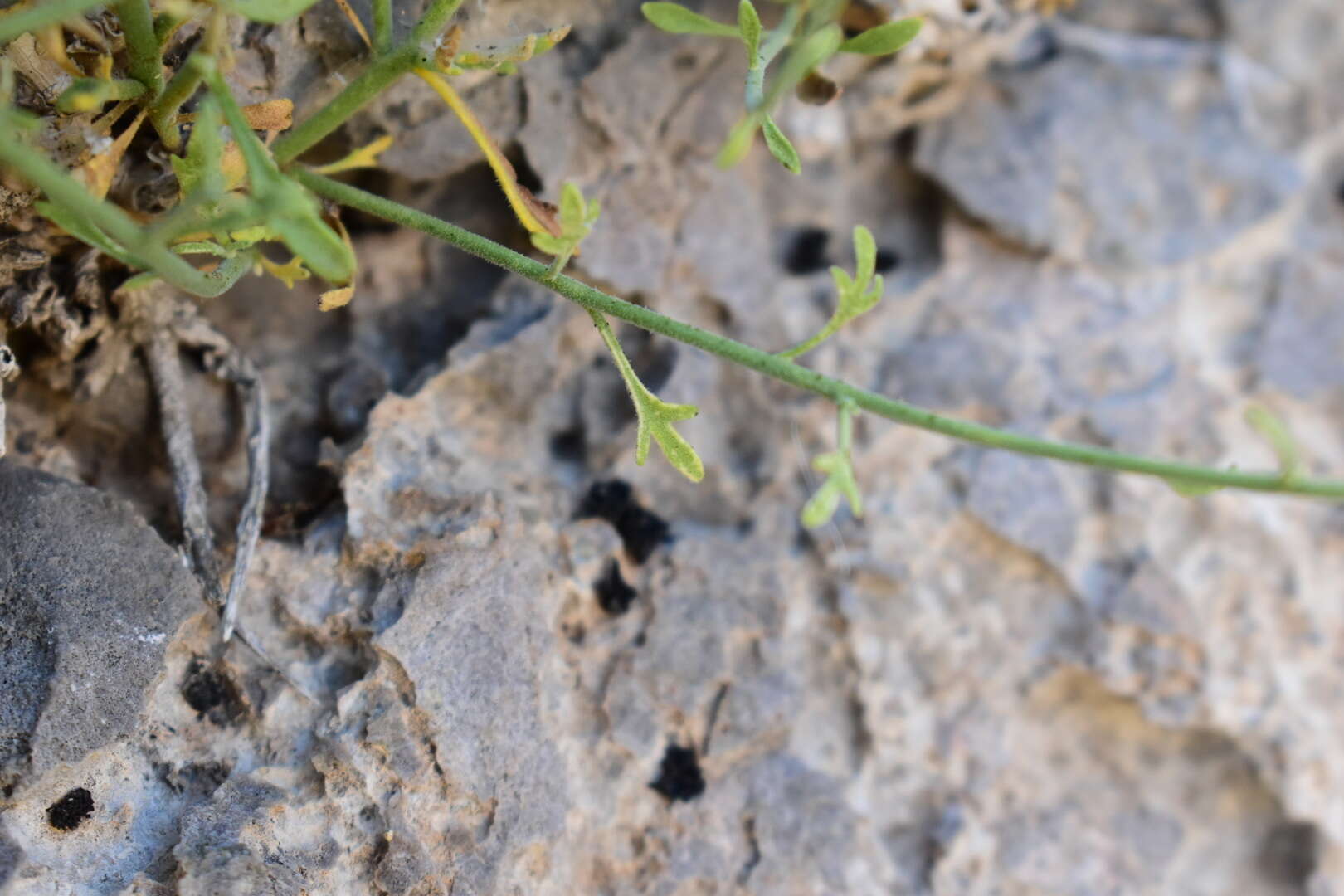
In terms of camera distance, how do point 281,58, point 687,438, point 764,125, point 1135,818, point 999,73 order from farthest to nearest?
point 999,73 < point 1135,818 < point 687,438 < point 281,58 < point 764,125

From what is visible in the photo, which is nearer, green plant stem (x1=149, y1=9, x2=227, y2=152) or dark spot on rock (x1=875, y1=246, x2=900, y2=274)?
green plant stem (x1=149, y1=9, x2=227, y2=152)

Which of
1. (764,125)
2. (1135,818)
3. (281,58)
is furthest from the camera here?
(1135,818)

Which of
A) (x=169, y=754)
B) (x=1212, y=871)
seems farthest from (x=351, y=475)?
(x=1212, y=871)

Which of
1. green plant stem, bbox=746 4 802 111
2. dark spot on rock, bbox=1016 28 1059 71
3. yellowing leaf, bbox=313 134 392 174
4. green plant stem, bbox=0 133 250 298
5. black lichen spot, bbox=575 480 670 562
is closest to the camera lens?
green plant stem, bbox=0 133 250 298

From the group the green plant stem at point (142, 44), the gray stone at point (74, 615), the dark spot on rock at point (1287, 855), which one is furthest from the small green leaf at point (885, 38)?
the dark spot on rock at point (1287, 855)

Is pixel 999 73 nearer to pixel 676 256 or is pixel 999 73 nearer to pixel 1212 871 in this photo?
pixel 676 256

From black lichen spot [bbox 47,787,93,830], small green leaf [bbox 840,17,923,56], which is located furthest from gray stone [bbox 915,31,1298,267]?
black lichen spot [bbox 47,787,93,830]

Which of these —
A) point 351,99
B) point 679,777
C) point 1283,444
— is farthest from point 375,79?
point 1283,444

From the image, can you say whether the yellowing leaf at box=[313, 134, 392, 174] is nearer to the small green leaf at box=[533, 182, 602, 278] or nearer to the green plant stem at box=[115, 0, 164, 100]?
the green plant stem at box=[115, 0, 164, 100]
